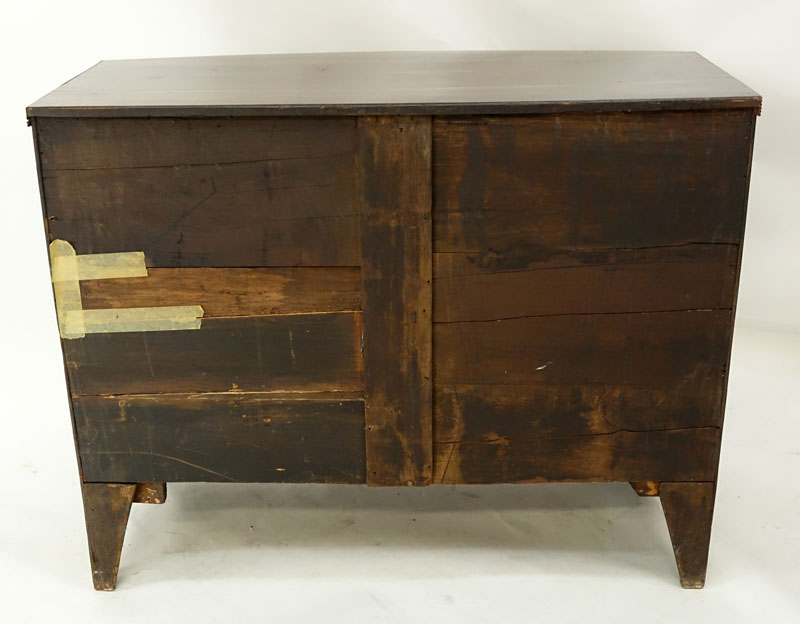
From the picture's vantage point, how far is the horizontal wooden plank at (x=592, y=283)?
7.32ft

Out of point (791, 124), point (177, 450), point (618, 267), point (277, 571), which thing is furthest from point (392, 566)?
point (791, 124)

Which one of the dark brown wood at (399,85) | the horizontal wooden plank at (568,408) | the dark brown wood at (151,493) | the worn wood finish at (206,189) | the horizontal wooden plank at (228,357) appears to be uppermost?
the dark brown wood at (399,85)

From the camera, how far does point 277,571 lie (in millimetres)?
2510

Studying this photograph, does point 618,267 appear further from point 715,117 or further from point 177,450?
point 177,450

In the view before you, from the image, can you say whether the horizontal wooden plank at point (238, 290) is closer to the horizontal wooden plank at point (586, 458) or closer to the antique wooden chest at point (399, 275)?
the antique wooden chest at point (399, 275)

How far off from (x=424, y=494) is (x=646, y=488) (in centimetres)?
50

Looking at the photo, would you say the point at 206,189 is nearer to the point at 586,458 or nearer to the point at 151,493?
the point at 151,493

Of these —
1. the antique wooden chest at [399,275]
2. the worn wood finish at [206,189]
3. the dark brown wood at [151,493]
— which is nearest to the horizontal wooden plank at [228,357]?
the antique wooden chest at [399,275]

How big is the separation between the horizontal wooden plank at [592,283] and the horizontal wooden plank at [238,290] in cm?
18

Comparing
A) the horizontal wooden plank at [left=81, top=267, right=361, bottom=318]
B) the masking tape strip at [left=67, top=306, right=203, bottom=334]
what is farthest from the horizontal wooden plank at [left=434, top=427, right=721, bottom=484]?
the masking tape strip at [left=67, top=306, right=203, bottom=334]

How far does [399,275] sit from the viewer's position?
2248 millimetres

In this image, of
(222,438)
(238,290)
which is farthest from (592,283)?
(222,438)

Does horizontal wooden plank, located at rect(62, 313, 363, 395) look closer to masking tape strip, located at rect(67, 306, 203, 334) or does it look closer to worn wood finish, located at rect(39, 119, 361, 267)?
masking tape strip, located at rect(67, 306, 203, 334)

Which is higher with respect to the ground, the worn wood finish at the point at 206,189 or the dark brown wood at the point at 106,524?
the worn wood finish at the point at 206,189
